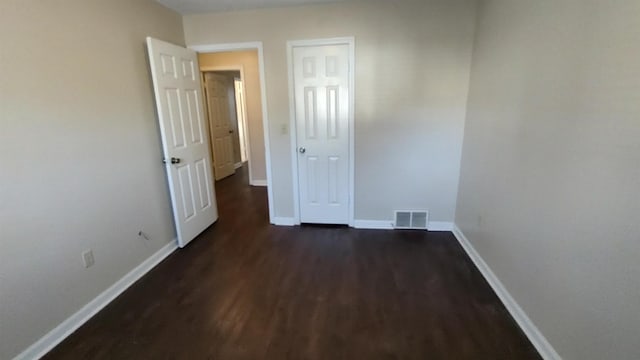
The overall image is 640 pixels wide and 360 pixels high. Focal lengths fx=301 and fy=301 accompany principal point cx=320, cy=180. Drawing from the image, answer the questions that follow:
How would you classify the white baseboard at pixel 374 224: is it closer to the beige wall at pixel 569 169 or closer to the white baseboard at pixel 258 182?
the beige wall at pixel 569 169

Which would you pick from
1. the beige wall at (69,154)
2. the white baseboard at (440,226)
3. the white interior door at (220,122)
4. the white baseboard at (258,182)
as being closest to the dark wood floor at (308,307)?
the white baseboard at (440,226)

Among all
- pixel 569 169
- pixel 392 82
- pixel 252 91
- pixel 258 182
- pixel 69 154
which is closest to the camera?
→ pixel 569 169

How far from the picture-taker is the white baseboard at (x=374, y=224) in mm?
3567

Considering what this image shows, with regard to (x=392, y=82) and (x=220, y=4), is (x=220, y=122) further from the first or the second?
(x=392, y=82)

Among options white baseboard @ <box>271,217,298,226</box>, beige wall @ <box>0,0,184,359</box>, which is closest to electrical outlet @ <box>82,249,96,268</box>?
beige wall @ <box>0,0,184,359</box>

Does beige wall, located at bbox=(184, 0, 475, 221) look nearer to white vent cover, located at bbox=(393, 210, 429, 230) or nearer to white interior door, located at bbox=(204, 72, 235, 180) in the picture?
white vent cover, located at bbox=(393, 210, 429, 230)

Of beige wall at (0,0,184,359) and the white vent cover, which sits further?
the white vent cover

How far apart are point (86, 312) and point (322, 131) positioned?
8.52ft

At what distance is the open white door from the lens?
278cm

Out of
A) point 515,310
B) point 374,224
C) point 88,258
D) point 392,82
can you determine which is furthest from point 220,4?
point 515,310

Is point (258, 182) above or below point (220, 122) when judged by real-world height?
below

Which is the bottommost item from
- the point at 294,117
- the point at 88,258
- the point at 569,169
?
the point at 88,258

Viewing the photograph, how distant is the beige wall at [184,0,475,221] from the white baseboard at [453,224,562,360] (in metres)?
0.79

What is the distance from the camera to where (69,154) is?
2.04 m
